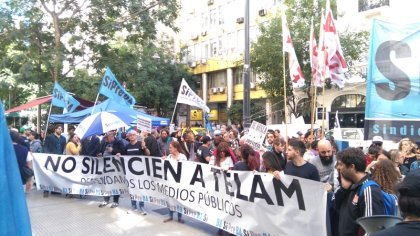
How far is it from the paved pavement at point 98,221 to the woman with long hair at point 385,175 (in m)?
3.72

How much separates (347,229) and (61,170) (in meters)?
7.57

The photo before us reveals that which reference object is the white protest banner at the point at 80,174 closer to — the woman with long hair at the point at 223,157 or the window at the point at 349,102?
the woman with long hair at the point at 223,157

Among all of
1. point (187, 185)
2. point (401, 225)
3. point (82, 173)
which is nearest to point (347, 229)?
point (401, 225)

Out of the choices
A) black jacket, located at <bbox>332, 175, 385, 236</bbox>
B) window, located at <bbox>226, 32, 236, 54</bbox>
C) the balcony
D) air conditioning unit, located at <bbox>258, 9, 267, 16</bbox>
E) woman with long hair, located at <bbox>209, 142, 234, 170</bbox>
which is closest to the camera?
black jacket, located at <bbox>332, 175, 385, 236</bbox>

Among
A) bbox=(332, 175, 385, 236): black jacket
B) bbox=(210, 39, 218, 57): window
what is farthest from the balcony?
bbox=(332, 175, 385, 236): black jacket

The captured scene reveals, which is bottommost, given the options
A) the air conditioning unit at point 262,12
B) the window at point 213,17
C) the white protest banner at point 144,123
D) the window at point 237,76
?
the white protest banner at point 144,123

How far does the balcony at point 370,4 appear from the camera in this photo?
78.2 ft

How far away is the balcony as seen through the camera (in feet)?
78.2

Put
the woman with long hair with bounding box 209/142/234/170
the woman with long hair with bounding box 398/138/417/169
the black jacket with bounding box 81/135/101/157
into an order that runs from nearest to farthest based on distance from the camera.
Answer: the woman with long hair with bounding box 398/138/417/169 < the woman with long hair with bounding box 209/142/234/170 < the black jacket with bounding box 81/135/101/157

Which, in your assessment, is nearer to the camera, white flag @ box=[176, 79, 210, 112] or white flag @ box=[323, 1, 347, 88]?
white flag @ box=[323, 1, 347, 88]

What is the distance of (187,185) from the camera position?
699cm

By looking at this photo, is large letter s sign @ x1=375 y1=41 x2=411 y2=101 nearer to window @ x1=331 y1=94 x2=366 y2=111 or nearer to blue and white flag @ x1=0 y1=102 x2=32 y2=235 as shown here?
blue and white flag @ x1=0 y1=102 x2=32 y2=235

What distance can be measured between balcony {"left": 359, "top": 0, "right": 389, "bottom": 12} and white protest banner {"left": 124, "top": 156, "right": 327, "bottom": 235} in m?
20.9

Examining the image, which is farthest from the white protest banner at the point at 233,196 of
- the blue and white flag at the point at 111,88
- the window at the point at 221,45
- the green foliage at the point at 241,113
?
the window at the point at 221,45
